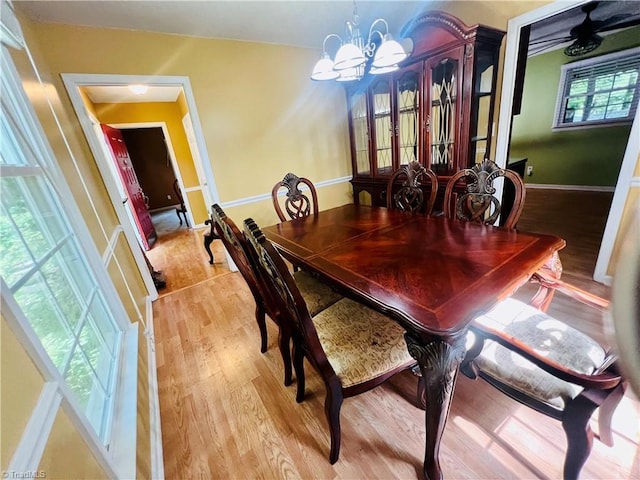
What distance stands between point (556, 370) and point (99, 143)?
3177mm

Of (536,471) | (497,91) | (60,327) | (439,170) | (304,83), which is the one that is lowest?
(536,471)

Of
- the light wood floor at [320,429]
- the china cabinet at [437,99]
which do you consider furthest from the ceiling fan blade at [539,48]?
the light wood floor at [320,429]

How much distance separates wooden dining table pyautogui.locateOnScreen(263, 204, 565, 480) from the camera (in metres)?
0.81

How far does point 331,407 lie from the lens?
3.29 feet

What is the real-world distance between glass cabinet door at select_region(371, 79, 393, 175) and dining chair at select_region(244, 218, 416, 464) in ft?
7.22

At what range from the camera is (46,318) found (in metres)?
0.91

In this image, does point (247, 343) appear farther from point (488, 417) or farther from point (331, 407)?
point (488, 417)

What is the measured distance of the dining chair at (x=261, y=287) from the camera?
3.87ft

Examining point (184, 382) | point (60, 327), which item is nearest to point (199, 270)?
point (184, 382)

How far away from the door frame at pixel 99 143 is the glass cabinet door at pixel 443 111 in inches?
87.5

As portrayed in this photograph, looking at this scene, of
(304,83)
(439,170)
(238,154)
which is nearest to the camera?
(439,170)

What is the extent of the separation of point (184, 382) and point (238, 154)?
2172mm

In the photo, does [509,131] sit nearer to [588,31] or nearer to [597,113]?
[588,31]

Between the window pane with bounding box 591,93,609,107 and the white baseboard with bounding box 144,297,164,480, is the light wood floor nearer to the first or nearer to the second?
the white baseboard with bounding box 144,297,164,480
